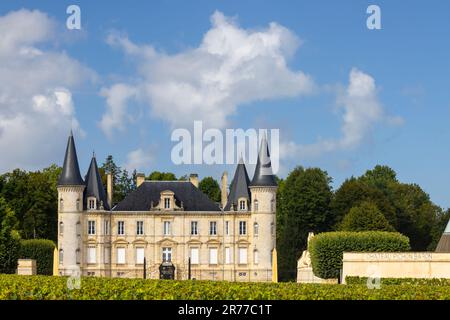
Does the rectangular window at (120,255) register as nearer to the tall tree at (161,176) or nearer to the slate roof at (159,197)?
the slate roof at (159,197)

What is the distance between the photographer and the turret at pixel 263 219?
71.6 metres

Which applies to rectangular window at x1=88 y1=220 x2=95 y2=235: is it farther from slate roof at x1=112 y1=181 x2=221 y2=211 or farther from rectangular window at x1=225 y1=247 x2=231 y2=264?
rectangular window at x1=225 y1=247 x2=231 y2=264

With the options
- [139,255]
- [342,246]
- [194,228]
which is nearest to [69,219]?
[139,255]

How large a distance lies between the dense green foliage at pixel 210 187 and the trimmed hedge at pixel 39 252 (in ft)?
63.3

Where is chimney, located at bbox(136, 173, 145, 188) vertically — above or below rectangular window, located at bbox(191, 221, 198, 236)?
above

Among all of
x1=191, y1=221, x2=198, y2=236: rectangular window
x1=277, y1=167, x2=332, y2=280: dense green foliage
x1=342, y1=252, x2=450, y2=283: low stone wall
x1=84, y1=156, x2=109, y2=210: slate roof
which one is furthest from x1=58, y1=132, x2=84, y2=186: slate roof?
x1=342, y1=252, x2=450, y2=283: low stone wall

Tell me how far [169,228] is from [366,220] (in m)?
14.6

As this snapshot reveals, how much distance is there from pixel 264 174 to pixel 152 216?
8662 mm

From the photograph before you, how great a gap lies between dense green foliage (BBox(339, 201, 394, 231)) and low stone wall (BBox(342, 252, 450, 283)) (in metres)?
15.0

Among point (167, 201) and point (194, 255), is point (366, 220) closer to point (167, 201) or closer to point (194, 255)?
point (194, 255)

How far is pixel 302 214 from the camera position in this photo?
77688 millimetres

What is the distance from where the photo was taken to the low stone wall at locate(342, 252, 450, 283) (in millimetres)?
50812
